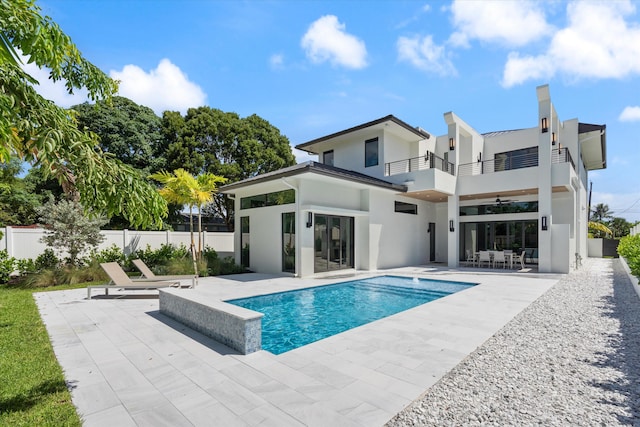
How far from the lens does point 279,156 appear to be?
26.8 meters

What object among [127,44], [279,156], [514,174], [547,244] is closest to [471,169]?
[514,174]

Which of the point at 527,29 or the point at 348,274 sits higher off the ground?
the point at 527,29

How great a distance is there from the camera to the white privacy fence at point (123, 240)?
12.9 m

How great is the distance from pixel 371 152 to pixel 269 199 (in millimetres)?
6888

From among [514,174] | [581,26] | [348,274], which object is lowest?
[348,274]

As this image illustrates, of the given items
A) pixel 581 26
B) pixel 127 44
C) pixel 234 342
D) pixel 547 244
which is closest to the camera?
pixel 234 342

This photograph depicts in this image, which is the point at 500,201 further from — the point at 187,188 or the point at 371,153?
the point at 187,188

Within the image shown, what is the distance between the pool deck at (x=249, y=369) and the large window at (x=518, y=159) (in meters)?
14.7

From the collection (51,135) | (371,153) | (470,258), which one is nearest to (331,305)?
(51,135)

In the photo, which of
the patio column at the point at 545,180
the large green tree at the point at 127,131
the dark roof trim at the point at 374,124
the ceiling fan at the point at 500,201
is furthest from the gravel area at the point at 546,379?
the large green tree at the point at 127,131

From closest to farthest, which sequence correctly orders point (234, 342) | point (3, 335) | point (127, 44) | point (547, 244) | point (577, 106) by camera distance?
point (234, 342) → point (3, 335) → point (127, 44) → point (547, 244) → point (577, 106)

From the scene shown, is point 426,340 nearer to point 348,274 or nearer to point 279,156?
point 348,274

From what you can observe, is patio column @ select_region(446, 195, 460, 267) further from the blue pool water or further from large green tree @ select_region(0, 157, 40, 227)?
large green tree @ select_region(0, 157, 40, 227)

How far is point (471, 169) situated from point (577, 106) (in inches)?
242
